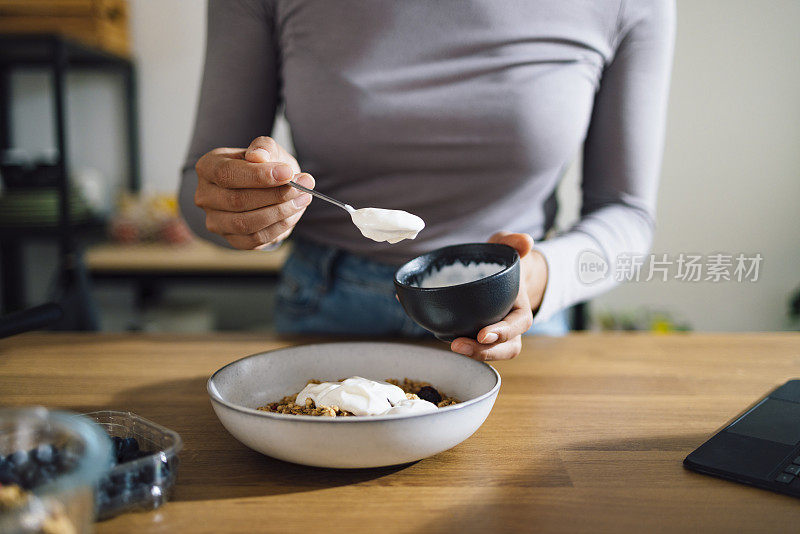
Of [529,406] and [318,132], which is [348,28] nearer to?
[318,132]

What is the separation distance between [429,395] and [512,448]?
0.10 metres

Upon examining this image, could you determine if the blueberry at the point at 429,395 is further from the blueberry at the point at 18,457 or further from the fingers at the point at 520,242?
the blueberry at the point at 18,457

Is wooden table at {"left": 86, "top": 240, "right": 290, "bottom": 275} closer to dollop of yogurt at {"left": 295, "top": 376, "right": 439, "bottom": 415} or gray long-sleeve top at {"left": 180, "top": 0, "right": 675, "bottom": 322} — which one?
gray long-sleeve top at {"left": 180, "top": 0, "right": 675, "bottom": 322}

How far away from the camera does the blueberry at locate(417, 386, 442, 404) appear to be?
686 millimetres

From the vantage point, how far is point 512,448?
2.16ft

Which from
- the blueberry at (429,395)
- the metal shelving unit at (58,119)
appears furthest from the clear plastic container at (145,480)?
the metal shelving unit at (58,119)

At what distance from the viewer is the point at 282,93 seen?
3.68 feet

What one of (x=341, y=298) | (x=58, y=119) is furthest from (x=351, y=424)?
(x=58, y=119)

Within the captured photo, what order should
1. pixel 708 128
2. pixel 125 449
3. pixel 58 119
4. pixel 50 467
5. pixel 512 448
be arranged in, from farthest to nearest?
pixel 708 128
pixel 58 119
pixel 512 448
pixel 125 449
pixel 50 467

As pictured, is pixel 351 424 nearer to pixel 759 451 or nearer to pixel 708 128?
pixel 759 451

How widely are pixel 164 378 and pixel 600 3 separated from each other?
870mm

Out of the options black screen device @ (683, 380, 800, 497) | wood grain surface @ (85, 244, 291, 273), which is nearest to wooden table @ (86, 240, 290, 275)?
wood grain surface @ (85, 244, 291, 273)

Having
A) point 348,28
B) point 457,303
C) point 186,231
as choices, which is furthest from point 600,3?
point 186,231

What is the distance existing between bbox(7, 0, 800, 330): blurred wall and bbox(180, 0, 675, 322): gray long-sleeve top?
1563 millimetres
